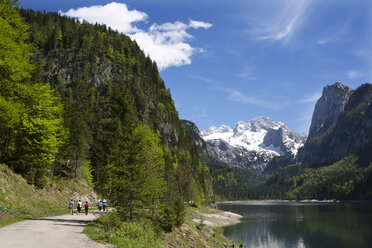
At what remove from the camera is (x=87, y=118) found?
76.3 m

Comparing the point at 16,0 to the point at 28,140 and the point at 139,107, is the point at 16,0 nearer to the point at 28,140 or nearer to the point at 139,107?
the point at 28,140

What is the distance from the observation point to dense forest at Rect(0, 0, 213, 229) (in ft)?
95.4

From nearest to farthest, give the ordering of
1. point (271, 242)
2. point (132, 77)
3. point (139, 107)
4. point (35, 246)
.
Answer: point (35, 246), point (271, 242), point (139, 107), point (132, 77)

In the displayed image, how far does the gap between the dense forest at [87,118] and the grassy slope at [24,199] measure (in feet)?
6.44

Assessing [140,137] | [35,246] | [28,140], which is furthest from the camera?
[28,140]

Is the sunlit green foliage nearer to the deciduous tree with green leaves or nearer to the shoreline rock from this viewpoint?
the deciduous tree with green leaves

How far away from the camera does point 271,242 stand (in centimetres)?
6750

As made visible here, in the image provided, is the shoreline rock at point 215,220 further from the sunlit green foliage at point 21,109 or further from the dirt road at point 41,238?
the dirt road at point 41,238

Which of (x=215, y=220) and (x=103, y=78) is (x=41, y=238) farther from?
(x=103, y=78)

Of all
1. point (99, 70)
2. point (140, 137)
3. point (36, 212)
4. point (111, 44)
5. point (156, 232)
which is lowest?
point (156, 232)

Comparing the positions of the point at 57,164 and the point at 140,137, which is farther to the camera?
the point at 57,164

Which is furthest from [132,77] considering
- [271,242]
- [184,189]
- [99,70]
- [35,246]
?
[35,246]

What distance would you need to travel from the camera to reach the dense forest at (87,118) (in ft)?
95.4

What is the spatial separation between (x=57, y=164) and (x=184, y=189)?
136 ft
